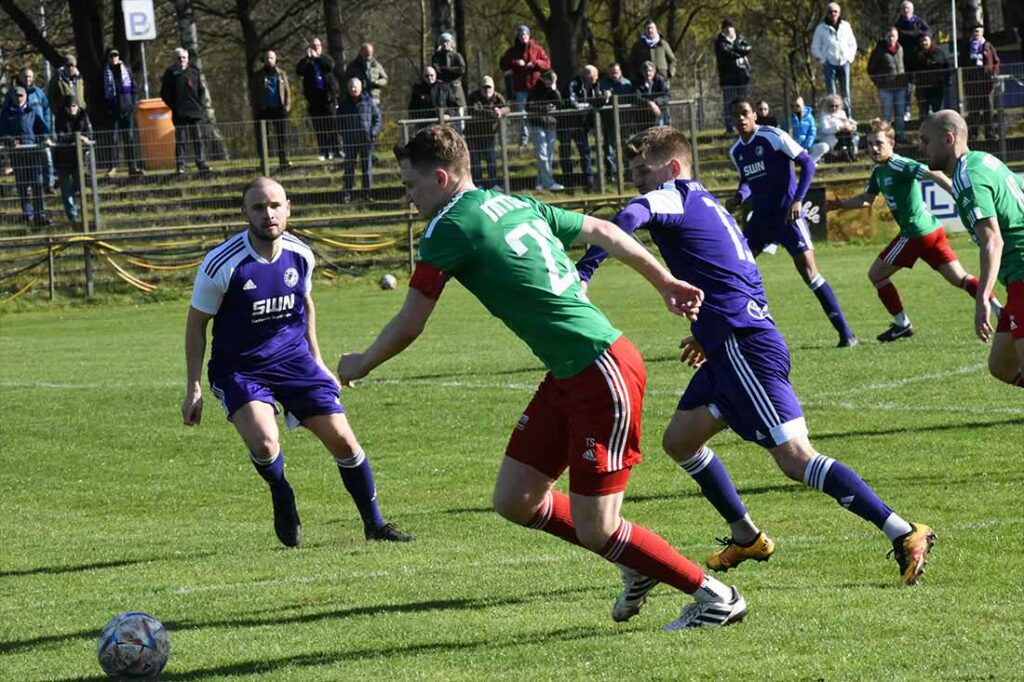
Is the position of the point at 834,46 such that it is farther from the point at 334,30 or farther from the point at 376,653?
the point at 376,653

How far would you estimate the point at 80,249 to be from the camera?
1056 inches

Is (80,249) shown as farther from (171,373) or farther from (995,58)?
(995,58)

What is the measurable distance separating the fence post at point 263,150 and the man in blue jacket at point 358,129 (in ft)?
4.21

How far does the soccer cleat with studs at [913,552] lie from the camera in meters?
6.57

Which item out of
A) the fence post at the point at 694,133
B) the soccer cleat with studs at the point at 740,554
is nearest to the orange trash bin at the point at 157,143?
the fence post at the point at 694,133

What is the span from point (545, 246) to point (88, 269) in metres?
22.0

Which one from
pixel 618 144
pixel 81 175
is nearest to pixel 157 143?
pixel 81 175

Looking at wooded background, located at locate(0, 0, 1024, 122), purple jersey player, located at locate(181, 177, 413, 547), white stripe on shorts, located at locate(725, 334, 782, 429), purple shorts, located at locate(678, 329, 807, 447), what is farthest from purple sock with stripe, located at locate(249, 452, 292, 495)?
wooded background, located at locate(0, 0, 1024, 122)

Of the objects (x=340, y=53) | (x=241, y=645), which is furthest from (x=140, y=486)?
(x=340, y=53)

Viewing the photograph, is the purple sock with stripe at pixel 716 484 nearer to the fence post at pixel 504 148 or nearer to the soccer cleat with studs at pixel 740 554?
the soccer cleat with studs at pixel 740 554

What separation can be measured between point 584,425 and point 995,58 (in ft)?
85.9

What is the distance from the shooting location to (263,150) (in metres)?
27.7

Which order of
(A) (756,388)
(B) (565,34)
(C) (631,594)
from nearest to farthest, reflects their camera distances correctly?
(C) (631,594) → (A) (756,388) → (B) (565,34)

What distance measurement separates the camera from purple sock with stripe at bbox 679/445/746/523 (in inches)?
288
